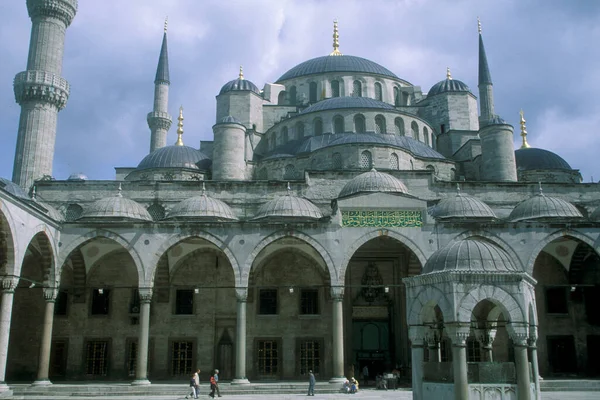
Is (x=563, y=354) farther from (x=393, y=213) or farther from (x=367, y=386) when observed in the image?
(x=393, y=213)

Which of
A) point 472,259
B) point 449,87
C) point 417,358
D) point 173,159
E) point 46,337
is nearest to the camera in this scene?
point 472,259

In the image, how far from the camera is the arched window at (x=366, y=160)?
22.0 metres

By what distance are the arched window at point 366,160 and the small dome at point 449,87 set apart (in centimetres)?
896

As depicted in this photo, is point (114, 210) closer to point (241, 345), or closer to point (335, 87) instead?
point (241, 345)

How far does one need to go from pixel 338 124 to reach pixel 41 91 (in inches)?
441

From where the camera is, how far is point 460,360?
835 centimetres

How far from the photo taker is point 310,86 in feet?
102

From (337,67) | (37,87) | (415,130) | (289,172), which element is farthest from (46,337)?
(337,67)

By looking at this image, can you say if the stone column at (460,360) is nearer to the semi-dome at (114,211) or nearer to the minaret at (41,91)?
the semi-dome at (114,211)

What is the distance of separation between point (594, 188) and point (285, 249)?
10.6m

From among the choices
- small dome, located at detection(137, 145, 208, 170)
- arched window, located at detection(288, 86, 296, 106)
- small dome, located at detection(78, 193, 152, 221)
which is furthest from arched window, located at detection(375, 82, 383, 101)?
small dome, located at detection(78, 193, 152, 221)

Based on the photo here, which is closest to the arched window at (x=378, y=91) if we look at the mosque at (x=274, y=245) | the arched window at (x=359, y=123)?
the mosque at (x=274, y=245)

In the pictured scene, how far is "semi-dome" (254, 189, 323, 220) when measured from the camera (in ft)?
59.1

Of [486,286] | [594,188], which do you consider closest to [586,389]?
[594,188]
